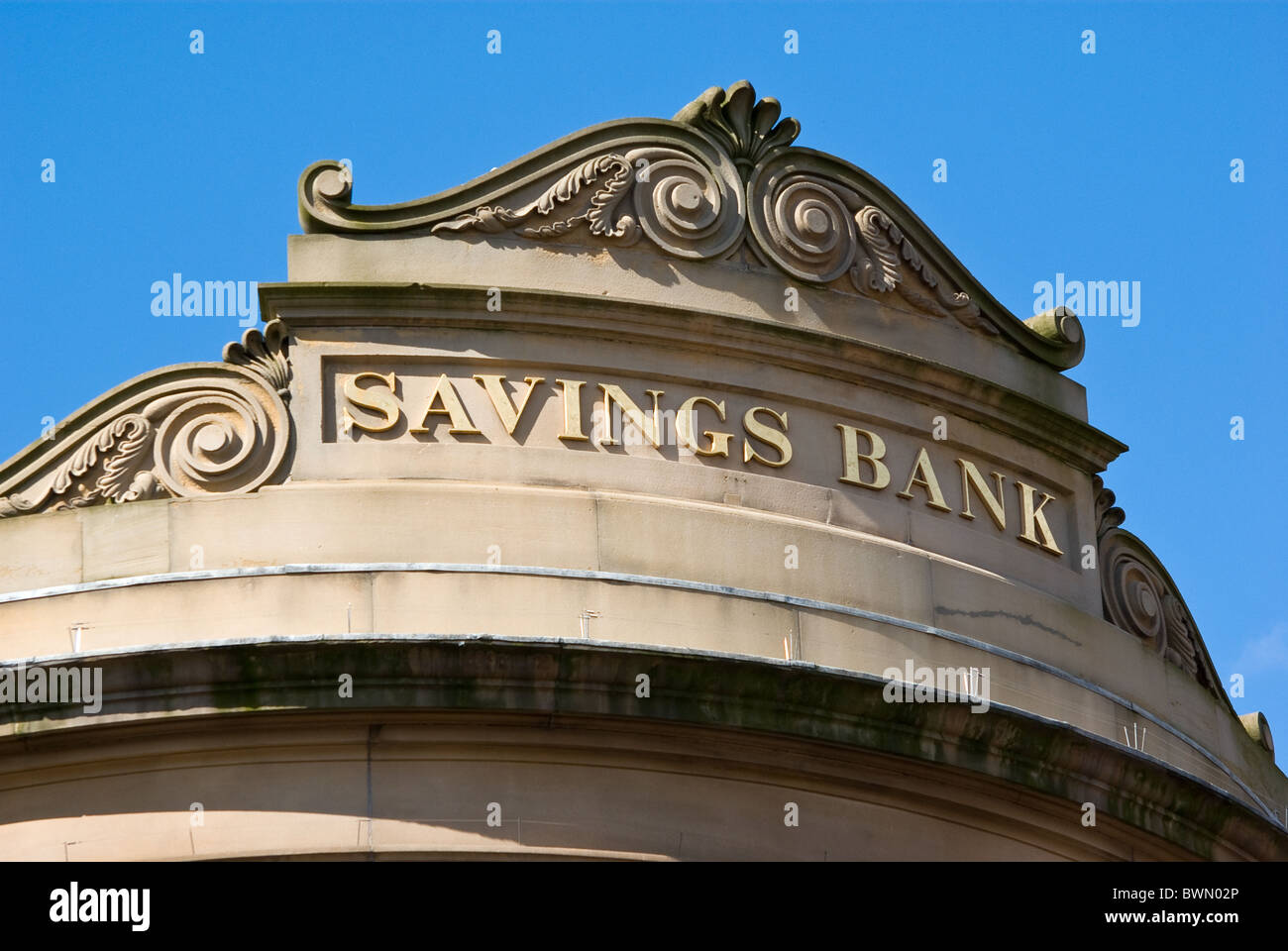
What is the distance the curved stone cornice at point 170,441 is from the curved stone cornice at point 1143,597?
260 inches

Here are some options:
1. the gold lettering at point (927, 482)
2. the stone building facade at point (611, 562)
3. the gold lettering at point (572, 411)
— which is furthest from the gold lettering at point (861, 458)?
the gold lettering at point (572, 411)

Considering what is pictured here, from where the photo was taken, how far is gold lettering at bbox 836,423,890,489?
24109 millimetres

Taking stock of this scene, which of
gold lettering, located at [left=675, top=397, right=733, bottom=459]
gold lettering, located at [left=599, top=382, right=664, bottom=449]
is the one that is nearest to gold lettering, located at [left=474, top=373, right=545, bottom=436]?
gold lettering, located at [left=599, top=382, right=664, bottom=449]

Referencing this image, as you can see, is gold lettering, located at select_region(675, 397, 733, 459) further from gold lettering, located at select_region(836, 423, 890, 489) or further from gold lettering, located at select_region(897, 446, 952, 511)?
gold lettering, located at select_region(897, 446, 952, 511)

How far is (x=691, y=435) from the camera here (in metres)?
23.7

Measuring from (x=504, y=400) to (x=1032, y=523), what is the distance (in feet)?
14.1

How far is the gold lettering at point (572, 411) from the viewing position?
922 inches

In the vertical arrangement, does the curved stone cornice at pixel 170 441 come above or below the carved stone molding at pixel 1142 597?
above

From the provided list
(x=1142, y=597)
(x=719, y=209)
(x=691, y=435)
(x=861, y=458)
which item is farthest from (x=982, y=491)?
(x=719, y=209)

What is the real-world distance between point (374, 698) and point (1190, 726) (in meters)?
7.00

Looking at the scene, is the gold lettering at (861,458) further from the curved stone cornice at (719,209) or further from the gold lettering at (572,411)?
the gold lettering at (572,411)

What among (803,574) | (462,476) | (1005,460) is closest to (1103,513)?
(1005,460)

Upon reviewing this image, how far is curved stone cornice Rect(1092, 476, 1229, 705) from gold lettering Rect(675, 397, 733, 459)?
3500 millimetres

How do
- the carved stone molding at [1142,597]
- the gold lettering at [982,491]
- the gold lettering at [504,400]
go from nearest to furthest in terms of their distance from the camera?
the gold lettering at [504,400], the gold lettering at [982,491], the carved stone molding at [1142,597]
